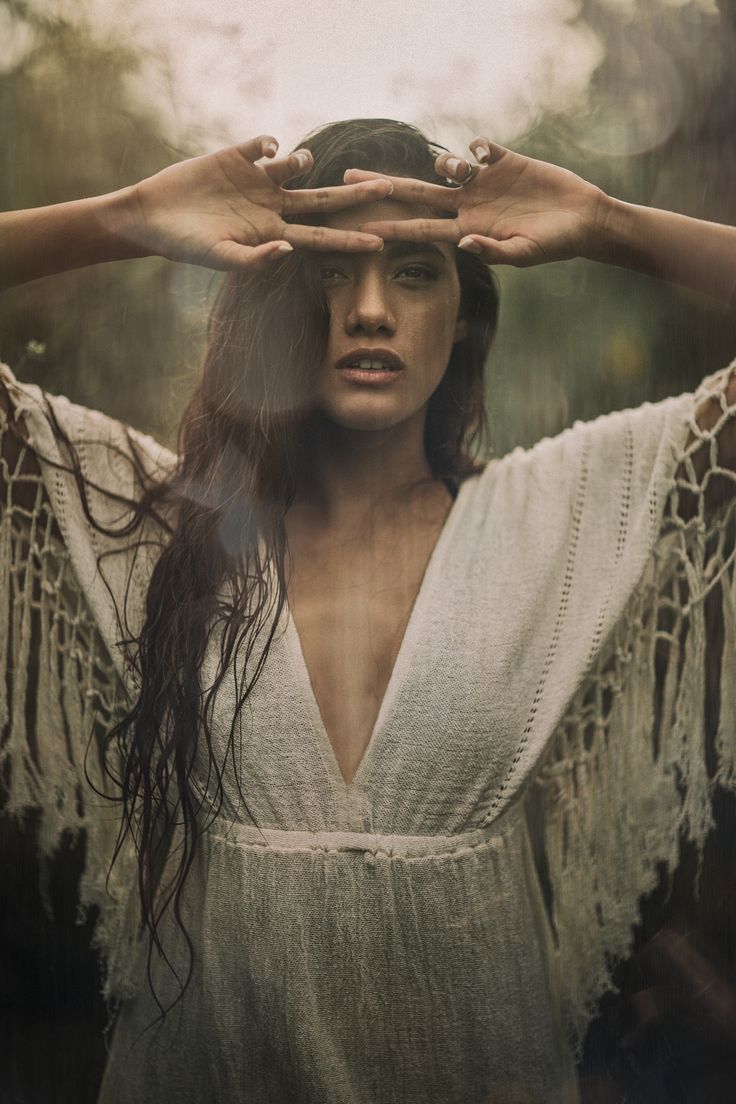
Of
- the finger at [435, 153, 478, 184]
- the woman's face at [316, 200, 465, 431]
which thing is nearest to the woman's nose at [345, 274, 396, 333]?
the woman's face at [316, 200, 465, 431]

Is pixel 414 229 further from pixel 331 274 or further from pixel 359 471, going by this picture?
pixel 359 471

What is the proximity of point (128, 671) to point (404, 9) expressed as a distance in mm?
723

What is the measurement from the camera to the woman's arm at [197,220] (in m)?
0.96

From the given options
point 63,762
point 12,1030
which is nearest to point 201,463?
point 63,762

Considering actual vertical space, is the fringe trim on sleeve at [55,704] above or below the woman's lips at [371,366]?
below

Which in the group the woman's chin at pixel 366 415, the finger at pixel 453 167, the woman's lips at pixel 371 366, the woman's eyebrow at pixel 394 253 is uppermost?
the finger at pixel 453 167

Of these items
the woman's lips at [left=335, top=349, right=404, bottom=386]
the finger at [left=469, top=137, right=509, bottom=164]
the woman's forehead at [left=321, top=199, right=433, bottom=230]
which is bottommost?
the woman's lips at [left=335, top=349, right=404, bottom=386]

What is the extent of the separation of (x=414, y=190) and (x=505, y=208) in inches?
3.7

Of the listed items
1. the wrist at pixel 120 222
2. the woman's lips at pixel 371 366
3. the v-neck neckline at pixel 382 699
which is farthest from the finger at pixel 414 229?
the v-neck neckline at pixel 382 699

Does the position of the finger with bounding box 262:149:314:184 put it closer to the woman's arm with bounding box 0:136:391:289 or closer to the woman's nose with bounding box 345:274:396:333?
the woman's arm with bounding box 0:136:391:289

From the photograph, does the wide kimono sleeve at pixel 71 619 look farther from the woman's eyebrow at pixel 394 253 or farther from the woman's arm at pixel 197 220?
the woman's eyebrow at pixel 394 253

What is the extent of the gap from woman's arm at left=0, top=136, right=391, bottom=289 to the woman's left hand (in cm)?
4

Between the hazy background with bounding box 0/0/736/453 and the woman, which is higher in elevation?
the hazy background with bounding box 0/0/736/453

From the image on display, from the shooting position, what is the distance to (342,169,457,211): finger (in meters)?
0.95
